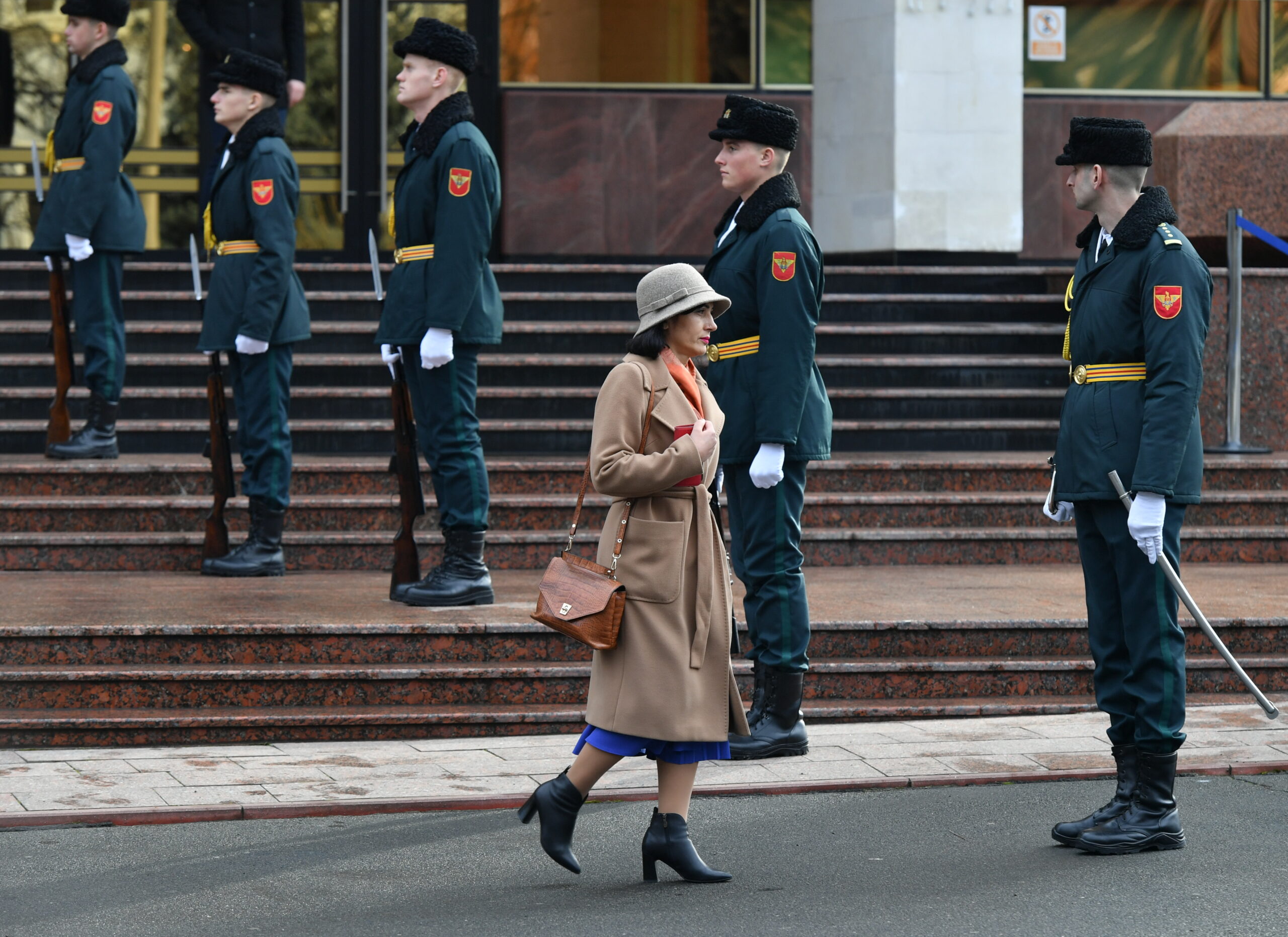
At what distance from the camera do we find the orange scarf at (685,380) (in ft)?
17.7

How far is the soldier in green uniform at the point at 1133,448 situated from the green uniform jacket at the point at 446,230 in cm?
296

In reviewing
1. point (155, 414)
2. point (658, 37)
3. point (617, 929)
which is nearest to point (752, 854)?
point (617, 929)

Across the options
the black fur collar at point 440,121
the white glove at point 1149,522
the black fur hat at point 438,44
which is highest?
the black fur hat at point 438,44

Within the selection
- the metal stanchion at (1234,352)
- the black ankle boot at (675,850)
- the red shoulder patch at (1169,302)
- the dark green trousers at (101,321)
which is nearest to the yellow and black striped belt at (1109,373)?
the red shoulder patch at (1169,302)

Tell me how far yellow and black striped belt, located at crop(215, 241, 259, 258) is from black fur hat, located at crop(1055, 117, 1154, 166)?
458 centimetres

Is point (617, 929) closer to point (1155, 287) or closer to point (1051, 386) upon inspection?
point (1155, 287)

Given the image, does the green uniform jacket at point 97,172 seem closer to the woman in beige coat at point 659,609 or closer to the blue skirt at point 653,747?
the woman in beige coat at point 659,609

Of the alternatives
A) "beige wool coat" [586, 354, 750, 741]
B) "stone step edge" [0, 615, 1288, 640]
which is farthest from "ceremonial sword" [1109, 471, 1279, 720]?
"stone step edge" [0, 615, 1288, 640]

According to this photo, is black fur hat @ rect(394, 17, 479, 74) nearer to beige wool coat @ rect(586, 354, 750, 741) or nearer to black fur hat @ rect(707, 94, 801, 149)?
black fur hat @ rect(707, 94, 801, 149)

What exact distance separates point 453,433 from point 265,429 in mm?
1370

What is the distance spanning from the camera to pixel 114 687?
23.6 feet

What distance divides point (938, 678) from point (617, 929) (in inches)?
124

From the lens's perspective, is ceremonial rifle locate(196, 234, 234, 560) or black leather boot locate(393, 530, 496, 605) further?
ceremonial rifle locate(196, 234, 234, 560)

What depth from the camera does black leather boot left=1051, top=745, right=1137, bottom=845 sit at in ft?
18.4
